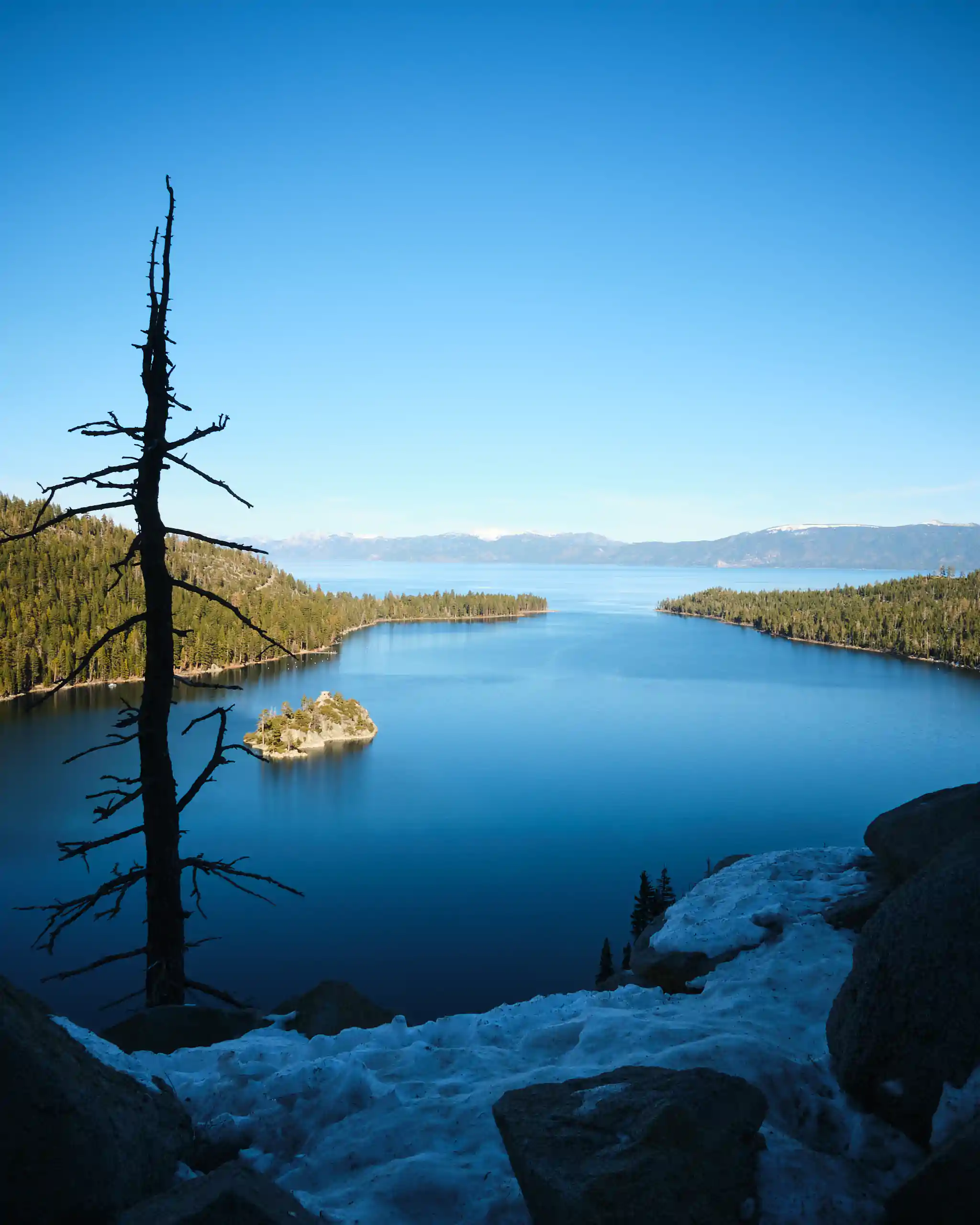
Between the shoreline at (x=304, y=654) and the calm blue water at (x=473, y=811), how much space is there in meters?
5.05

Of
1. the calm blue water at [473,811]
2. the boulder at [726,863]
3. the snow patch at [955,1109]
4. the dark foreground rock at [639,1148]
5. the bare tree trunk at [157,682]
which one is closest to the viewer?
the dark foreground rock at [639,1148]

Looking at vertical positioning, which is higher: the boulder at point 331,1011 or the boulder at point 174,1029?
the boulder at point 174,1029

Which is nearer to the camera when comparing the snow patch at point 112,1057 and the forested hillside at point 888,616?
the snow patch at point 112,1057

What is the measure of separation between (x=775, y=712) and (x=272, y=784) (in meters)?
49.7

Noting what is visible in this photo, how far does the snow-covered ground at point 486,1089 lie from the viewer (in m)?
3.80

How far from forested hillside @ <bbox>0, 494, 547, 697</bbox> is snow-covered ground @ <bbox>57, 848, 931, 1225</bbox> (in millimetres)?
52814

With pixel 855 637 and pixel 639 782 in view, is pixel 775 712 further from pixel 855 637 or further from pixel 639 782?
pixel 855 637

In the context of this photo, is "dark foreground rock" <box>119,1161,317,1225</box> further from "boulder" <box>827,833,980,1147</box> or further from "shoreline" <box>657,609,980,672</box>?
"shoreline" <box>657,609,980,672</box>

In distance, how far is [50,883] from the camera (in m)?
32.2

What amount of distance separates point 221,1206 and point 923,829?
315 inches

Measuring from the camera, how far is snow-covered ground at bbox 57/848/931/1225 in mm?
3803

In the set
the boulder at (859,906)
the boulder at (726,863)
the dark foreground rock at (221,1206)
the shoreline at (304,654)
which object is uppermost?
the dark foreground rock at (221,1206)

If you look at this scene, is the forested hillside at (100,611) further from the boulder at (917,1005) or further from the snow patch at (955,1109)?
the snow patch at (955,1109)

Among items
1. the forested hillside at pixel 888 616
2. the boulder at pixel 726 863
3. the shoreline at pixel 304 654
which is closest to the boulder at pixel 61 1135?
the shoreline at pixel 304 654
